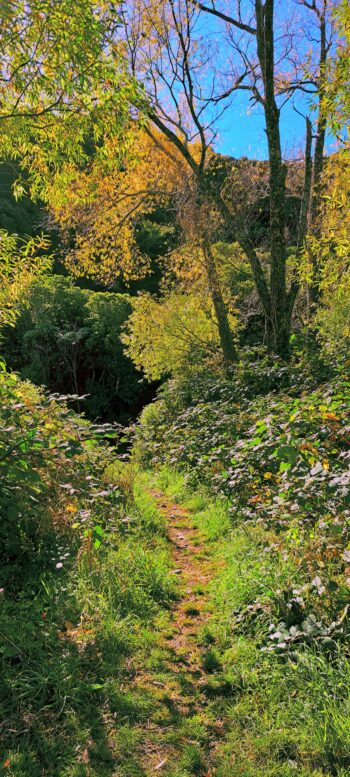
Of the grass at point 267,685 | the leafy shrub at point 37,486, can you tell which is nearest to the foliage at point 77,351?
the leafy shrub at point 37,486

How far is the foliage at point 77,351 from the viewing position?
1861 cm

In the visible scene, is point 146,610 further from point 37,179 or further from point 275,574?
point 37,179

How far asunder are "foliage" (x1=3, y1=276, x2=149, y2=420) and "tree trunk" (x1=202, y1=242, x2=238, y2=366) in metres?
8.40

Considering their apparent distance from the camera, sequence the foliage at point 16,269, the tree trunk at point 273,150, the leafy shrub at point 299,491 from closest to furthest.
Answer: the leafy shrub at point 299,491 → the foliage at point 16,269 → the tree trunk at point 273,150

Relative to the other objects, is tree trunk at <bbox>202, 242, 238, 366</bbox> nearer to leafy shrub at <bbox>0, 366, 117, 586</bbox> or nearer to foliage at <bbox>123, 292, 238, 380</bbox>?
foliage at <bbox>123, 292, 238, 380</bbox>

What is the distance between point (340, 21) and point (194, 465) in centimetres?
559

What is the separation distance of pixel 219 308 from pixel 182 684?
8.60 meters

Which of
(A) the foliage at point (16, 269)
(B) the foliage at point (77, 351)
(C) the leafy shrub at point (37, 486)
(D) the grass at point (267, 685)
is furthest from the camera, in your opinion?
(B) the foliage at point (77, 351)

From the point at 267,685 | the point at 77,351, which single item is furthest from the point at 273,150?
Answer: the point at 77,351

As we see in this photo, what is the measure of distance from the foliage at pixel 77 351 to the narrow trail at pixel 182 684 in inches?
584

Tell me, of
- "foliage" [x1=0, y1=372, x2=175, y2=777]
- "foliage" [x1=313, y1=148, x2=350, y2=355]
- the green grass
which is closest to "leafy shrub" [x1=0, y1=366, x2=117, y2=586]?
"foliage" [x1=0, y1=372, x2=175, y2=777]

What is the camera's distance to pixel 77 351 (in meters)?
18.9

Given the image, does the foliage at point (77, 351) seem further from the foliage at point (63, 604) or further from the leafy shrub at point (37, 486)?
the foliage at point (63, 604)

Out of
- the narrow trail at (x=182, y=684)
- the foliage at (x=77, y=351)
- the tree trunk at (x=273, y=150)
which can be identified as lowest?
the narrow trail at (x=182, y=684)
